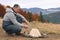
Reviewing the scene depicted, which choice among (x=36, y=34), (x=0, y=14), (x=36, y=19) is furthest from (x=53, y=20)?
(x=36, y=34)

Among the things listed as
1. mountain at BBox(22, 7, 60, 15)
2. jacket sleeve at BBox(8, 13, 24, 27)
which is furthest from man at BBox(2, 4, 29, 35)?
mountain at BBox(22, 7, 60, 15)

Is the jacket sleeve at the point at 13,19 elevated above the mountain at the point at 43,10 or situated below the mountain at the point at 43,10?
above

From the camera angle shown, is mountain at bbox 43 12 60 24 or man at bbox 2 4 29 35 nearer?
man at bbox 2 4 29 35

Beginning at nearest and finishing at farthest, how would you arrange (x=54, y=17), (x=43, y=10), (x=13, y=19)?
(x=13, y=19) < (x=54, y=17) < (x=43, y=10)

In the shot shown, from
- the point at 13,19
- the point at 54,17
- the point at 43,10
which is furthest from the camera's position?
the point at 43,10

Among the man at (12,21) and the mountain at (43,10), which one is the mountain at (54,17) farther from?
the man at (12,21)

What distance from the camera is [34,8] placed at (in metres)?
13.9

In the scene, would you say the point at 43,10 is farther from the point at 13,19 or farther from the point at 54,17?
the point at 13,19

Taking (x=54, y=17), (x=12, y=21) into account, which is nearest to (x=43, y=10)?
(x=54, y=17)

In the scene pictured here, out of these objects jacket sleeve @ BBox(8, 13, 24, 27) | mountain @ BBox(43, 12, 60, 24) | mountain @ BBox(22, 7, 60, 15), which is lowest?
mountain @ BBox(43, 12, 60, 24)

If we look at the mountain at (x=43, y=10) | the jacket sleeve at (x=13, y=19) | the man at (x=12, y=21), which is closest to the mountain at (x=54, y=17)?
the mountain at (x=43, y=10)

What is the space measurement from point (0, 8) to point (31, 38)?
9906 millimetres

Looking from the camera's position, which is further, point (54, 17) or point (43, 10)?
point (43, 10)

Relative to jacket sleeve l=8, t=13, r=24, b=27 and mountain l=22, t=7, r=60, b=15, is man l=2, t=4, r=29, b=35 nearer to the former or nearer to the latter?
jacket sleeve l=8, t=13, r=24, b=27
